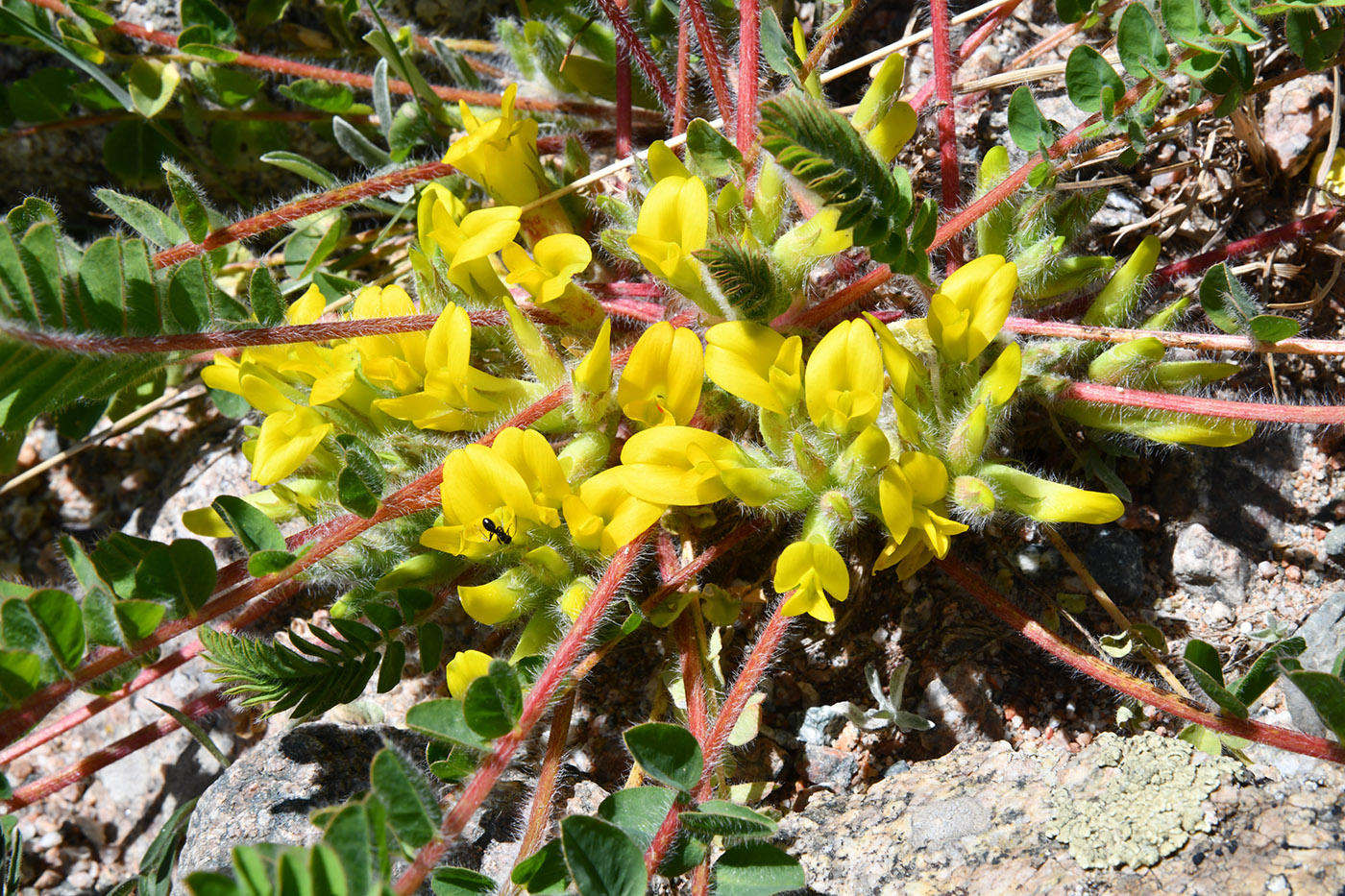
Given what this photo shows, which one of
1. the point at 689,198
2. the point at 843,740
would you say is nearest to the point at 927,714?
the point at 843,740

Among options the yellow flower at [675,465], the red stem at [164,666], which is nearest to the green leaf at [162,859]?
the red stem at [164,666]

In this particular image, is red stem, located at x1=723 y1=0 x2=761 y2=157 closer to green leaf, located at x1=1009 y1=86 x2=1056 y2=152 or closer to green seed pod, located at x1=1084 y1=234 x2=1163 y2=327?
green leaf, located at x1=1009 y1=86 x2=1056 y2=152

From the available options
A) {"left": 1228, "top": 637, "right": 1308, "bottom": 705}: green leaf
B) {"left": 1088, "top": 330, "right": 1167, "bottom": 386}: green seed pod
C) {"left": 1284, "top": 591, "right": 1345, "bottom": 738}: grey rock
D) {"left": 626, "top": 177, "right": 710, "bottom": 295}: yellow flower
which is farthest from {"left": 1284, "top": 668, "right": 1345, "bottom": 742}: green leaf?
{"left": 626, "top": 177, "right": 710, "bottom": 295}: yellow flower

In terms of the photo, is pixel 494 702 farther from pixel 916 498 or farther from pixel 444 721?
pixel 916 498

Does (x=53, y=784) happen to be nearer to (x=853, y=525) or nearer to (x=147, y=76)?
(x=853, y=525)

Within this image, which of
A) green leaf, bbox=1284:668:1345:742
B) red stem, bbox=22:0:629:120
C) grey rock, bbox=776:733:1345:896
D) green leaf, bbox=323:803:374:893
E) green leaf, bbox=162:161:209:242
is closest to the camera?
green leaf, bbox=323:803:374:893

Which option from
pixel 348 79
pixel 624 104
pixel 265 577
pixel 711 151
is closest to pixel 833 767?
pixel 265 577
